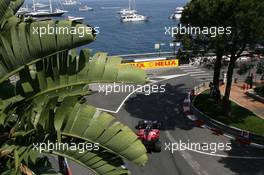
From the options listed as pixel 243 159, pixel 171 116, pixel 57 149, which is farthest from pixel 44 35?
pixel 171 116

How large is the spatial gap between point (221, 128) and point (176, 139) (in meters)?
3.45

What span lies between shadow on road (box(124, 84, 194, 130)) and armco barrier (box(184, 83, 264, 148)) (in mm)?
745

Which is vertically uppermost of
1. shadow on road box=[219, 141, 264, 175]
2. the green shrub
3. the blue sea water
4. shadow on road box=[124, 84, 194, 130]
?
the green shrub

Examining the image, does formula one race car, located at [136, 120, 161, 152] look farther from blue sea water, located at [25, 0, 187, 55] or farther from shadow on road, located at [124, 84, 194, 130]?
blue sea water, located at [25, 0, 187, 55]

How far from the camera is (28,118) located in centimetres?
568

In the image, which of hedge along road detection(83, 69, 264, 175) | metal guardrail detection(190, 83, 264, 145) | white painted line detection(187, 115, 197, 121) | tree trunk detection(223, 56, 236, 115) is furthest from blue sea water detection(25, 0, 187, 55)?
tree trunk detection(223, 56, 236, 115)

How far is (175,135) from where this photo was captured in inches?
1065

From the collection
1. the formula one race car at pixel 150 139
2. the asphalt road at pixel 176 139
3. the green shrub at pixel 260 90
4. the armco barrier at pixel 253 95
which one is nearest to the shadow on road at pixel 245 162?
the asphalt road at pixel 176 139

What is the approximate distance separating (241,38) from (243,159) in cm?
799

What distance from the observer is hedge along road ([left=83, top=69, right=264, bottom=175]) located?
72.4 feet

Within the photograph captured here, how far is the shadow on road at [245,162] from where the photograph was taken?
21.7 metres

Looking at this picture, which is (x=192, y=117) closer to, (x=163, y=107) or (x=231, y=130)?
(x=163, y=107)

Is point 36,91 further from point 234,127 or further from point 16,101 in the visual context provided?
point 234,127

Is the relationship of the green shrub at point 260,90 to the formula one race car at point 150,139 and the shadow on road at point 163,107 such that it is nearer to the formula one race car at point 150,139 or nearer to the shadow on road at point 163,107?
the shadow on road at point 163,107
